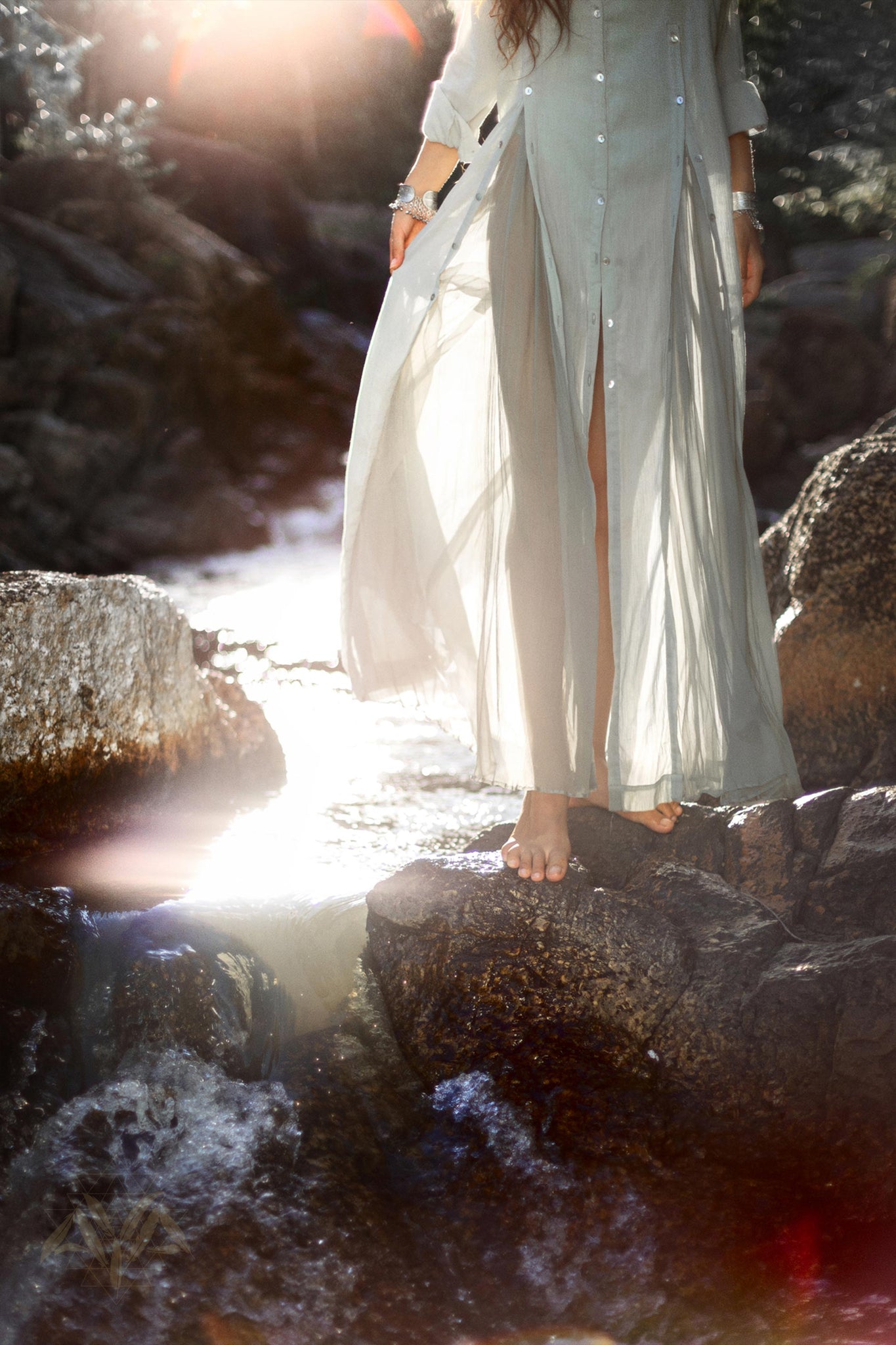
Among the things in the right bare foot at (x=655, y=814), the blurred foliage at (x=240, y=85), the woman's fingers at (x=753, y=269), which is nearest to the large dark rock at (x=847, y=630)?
the right bare foot at (x=655, y=814)

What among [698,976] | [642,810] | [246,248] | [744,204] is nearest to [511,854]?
[642,810]

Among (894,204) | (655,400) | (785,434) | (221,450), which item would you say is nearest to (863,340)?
(785,434)

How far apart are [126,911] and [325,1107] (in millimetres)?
789

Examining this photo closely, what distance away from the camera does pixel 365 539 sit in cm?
249

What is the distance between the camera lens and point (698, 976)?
196 centimetres

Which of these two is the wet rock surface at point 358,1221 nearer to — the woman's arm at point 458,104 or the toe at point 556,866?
the toe at point 556,866

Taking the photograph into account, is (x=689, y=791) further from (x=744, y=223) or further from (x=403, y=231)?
(x=403, y=231)

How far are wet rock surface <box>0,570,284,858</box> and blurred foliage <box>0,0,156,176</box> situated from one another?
53.6 ft

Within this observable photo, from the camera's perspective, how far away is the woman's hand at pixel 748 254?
2.38 metres

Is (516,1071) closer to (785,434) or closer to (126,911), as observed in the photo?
(126,911)

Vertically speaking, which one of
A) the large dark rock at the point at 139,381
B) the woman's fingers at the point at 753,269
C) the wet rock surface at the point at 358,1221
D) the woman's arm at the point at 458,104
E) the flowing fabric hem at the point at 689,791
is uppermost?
the large dark rock at the point at 139,381

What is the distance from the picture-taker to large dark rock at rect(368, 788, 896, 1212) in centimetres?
172

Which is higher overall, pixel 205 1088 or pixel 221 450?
pixel 221 450

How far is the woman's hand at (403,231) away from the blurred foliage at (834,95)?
6258 mm
